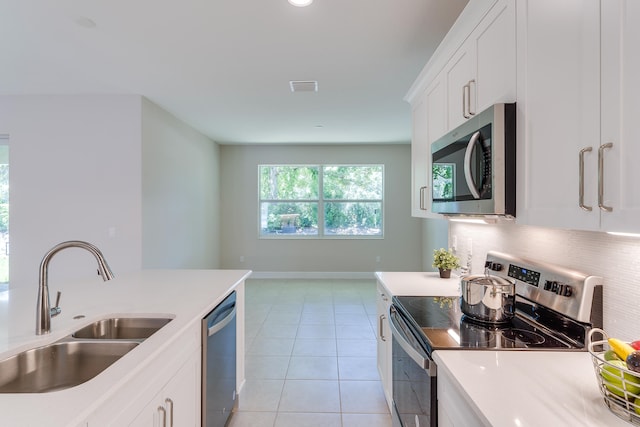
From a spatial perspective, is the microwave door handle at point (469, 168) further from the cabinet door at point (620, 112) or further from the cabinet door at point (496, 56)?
the cabinet door at point (620, 112)

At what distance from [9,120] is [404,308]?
4660mm

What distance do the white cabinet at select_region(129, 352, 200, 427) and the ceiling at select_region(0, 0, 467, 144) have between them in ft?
6.79

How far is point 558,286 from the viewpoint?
1329mm

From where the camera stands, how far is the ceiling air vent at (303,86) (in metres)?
3.28

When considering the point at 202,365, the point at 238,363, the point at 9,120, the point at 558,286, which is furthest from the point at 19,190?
the point at 558,286

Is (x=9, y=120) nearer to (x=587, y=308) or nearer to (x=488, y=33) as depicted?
(x=488, y=33)

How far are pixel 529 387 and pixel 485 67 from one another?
1.31 metres

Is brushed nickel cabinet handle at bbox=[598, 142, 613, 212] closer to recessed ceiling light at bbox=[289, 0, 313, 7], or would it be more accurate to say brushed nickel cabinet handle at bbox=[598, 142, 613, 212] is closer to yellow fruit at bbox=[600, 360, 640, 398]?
yellow fruit at bbox=[600, 360, 640, 398]

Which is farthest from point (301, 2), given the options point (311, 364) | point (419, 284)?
point (311, 364)

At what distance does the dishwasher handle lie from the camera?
1.71m

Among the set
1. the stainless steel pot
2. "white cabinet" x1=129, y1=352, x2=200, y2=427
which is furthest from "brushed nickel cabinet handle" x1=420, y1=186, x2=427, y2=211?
"white cabinet" x1=129, y1=352, x2=200, y2=427

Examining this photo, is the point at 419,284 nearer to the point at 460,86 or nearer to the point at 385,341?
the point at 385,341

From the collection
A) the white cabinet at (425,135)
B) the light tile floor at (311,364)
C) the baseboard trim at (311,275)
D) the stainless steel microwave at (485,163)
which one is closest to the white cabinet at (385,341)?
the light tile floor at (311,364)

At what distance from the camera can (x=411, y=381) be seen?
58.4 inches
